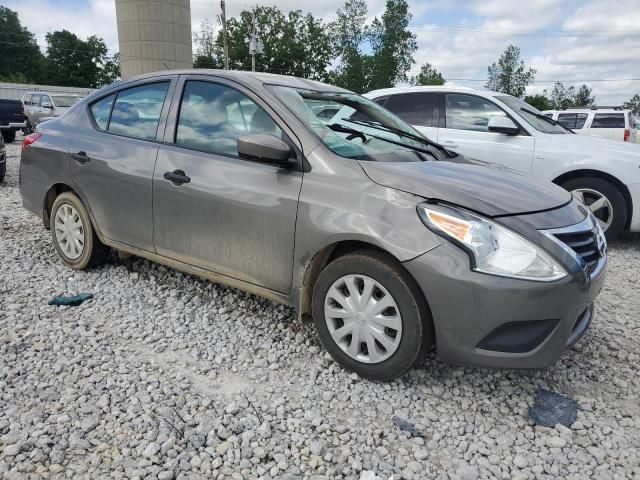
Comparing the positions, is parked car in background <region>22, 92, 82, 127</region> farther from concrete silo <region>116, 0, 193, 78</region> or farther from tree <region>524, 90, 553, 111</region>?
tree <region>524, 90, 553, 111</region>

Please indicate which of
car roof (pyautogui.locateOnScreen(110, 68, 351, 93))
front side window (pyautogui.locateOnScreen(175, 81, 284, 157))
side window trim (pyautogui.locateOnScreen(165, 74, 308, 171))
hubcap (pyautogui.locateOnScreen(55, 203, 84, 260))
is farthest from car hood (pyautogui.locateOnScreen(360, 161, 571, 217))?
hubcap (pyautogui.locateOnScreen(55, 203, 84, 260))

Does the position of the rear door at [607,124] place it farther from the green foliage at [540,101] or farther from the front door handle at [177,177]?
the green foliage at [540,101]

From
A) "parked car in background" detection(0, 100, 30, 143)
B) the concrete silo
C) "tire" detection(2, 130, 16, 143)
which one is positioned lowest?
"tire" detection(2, 130, 16, 143)

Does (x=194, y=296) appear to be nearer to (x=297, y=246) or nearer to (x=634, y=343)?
(x=297, y=246)

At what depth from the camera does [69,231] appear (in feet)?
13.7

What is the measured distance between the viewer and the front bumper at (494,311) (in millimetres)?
2262

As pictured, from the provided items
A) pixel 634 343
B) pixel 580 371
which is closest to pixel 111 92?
pixel 580 371

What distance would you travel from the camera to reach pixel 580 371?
9.58 feet

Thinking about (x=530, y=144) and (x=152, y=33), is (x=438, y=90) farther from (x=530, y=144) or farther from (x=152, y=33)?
(x=152, y=33)

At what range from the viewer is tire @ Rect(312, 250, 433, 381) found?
245 centimetres

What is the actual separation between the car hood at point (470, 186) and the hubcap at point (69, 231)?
2.65 m

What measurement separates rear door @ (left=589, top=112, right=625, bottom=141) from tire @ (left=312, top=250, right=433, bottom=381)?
14.0m

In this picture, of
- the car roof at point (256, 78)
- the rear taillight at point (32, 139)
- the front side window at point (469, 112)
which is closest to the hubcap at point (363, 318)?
the car roof at point (256, 78)

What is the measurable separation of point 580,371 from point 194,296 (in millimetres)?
2657
